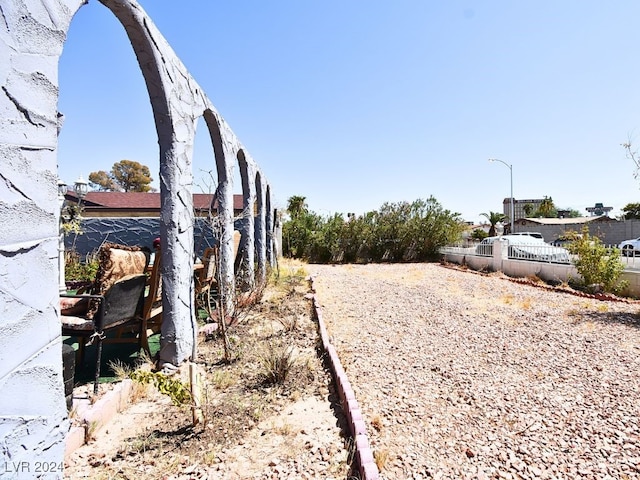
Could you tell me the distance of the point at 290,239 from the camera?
2031 cm

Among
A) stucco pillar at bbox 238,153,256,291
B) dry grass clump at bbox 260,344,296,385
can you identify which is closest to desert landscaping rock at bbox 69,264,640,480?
dry grass clump at bbox 260,344,296,385

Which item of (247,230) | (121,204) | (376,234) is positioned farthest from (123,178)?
(247,230)

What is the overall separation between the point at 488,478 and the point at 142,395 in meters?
2.81

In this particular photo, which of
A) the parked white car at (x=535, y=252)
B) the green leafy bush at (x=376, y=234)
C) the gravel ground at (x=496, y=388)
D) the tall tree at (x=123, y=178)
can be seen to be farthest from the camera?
the tall tree at (x=123, y=178)

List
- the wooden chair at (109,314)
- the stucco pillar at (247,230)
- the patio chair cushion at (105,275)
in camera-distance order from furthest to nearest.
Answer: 1. the stucco pillar at (247,230)
2. the patio chair cushion at (105,275)
3. the wooden chair at (109,314)

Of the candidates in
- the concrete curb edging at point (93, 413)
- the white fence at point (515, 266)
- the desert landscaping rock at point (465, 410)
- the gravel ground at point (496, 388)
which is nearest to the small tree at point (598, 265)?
the white fence at point (515, 266)

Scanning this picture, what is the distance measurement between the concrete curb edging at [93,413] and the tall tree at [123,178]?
154 feet

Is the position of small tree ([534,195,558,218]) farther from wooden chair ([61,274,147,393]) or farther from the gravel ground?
wooden chair ([61,274,147,393])

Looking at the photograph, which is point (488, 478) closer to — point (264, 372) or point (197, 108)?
point (264, 372)

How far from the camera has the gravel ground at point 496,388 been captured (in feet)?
7.85

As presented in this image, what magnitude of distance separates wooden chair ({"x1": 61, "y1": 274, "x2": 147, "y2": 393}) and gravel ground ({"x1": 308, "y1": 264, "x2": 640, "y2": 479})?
2.30 m

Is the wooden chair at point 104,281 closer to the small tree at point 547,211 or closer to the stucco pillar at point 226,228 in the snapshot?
the stucco pillar at point 226,228

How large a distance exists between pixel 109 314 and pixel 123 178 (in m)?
48.5

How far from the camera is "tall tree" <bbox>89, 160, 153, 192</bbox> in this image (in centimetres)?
4372
